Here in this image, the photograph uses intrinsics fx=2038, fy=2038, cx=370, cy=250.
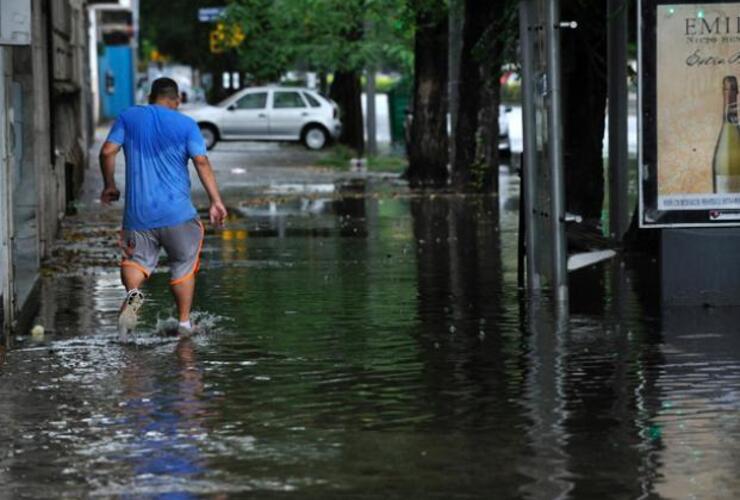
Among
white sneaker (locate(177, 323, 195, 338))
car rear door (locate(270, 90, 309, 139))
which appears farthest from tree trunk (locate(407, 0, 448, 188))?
white sneaker (locate(177, 323, 195, 338))

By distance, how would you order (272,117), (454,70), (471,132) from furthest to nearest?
(272,117)
(454,70)
(471,132)

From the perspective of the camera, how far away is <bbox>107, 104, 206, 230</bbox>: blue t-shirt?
12109 mm

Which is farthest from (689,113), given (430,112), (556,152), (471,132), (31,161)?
(430,112)

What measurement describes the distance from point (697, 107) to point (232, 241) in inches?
302

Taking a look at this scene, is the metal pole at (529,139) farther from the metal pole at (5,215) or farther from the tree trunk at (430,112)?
the tree trunk at (430,112)

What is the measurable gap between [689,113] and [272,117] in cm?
3454

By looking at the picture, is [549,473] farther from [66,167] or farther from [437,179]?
[437,179]

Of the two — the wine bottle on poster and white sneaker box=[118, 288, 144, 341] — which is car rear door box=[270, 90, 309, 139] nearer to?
the wine bottle on poster

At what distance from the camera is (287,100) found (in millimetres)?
47250

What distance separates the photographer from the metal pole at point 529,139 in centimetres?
1390

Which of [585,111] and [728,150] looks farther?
[585,111]

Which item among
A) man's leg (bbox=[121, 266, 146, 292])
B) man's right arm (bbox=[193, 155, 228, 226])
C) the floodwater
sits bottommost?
the floodwater

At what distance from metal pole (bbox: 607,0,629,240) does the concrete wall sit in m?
4.85

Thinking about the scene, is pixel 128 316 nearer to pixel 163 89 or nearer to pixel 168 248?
pixel 168 248
